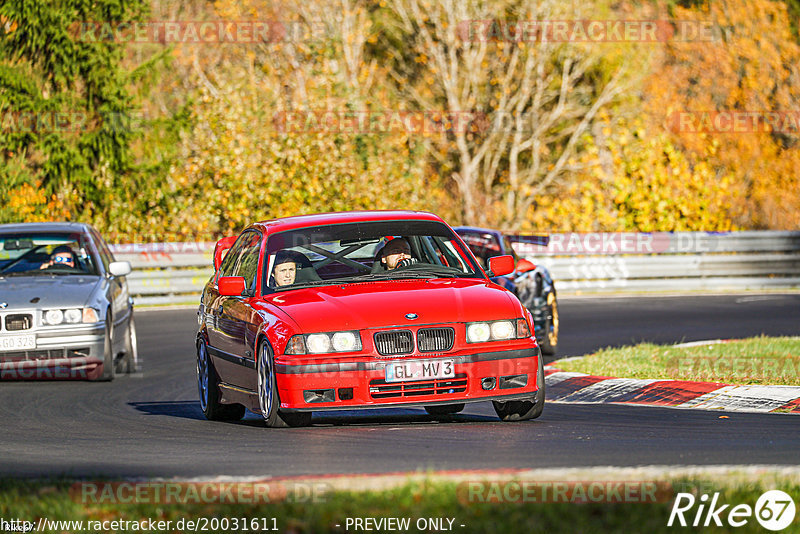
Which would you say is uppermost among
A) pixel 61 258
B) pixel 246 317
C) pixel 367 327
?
pixel 367 327

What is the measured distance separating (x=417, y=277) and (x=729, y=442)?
8.61 ft

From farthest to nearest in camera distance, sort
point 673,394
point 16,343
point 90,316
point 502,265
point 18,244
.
Answer: 1. point 18,244
2. point 90,316
3. point 16,343
4. point 673,394
5. point 502,265

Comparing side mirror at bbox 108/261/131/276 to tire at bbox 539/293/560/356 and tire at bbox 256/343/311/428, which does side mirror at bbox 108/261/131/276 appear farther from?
tire at bbox 256/343/311/428

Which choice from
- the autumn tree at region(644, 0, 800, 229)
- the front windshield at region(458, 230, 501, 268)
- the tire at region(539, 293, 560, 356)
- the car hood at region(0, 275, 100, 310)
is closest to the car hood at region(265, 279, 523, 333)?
the car hood at region(0, 275, 100, 310)

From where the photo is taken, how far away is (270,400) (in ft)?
31.1

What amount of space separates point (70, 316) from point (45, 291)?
396 millimetres

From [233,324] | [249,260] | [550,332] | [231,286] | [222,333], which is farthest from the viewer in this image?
[550,332]

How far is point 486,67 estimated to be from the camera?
147ft

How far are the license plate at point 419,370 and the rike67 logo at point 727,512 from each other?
3154mm

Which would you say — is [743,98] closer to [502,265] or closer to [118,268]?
[118,268]

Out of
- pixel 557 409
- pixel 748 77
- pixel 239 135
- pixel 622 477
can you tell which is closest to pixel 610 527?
pixel 622 477

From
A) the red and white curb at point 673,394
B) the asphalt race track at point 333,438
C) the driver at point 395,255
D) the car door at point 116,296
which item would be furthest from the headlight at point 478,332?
the car door at point 116,296

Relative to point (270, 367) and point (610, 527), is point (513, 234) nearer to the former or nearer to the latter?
point (270, 367)

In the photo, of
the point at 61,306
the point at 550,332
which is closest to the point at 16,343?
the point at 61,306
